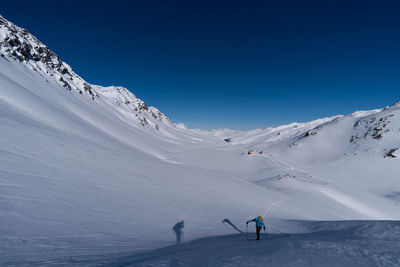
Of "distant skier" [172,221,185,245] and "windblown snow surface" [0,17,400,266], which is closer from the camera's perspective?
"windblown snow surface" [0,17,400,266]

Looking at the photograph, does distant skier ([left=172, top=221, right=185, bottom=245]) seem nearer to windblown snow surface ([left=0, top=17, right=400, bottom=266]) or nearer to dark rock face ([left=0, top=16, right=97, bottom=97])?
windblown snow surface ([left=0, top=17, right=400, bottom=266])

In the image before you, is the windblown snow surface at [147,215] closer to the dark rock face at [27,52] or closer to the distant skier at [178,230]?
the distant skier at [178,230]

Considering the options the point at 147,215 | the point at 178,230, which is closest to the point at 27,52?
the point at 147,215

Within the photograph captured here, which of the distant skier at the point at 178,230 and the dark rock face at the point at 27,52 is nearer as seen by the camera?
the distant skier at the point at 178,230

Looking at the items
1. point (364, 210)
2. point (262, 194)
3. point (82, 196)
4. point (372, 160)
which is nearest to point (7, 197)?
point (82, 196)

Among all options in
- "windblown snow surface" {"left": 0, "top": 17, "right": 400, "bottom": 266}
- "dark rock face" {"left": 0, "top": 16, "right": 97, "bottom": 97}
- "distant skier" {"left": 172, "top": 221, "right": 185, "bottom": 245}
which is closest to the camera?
"windblown snow surface" {"left": 0, "top": 17, "right": 400, "bottom": 266}

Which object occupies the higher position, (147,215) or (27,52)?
(27,52)

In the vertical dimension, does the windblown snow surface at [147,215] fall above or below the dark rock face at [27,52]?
below

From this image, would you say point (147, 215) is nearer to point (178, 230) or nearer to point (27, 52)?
point (178, 230)

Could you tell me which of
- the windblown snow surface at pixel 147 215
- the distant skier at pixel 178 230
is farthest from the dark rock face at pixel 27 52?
the distant skier at pixel 178 230

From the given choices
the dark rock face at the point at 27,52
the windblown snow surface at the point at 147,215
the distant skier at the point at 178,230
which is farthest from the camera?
the dark rock face at the point at 27,52

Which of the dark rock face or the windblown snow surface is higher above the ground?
the dark rock face

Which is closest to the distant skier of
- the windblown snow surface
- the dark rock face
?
the windblown snow surface

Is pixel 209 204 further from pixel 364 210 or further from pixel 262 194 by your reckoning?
pixel 364 210
